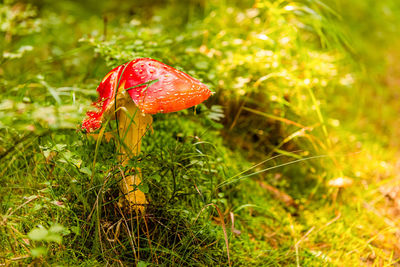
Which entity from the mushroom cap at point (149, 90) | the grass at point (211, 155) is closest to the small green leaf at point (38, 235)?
the grass at point (211, 155)

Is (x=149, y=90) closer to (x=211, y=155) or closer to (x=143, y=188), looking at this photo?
(x=143, y=188)

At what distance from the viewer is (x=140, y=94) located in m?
1.36

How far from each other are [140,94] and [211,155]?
812mm

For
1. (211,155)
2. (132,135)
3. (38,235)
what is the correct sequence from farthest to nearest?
(211,155) → (132,135) → (38,235)

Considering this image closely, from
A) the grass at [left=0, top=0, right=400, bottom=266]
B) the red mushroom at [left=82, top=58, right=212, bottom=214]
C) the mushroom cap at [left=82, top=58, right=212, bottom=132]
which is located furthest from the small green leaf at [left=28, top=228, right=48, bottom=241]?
the mushroom cap at [left=82, top=58, right=212, bottom=132]

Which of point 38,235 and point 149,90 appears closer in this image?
point 38,235

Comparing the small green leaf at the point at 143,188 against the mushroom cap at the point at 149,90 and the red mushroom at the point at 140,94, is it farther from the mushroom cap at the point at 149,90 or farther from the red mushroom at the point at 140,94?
the mushroom cap at the point at 149,90

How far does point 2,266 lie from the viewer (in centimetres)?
121

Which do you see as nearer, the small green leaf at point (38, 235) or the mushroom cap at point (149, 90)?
the small green leaf at point (38, 235)

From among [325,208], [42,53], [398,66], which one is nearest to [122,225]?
[325,208]

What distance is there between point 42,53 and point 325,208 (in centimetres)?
309

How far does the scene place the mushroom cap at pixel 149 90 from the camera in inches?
53.4

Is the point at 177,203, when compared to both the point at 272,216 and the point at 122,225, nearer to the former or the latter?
the point at 122,225

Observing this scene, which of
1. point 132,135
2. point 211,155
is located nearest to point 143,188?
point 132,135
